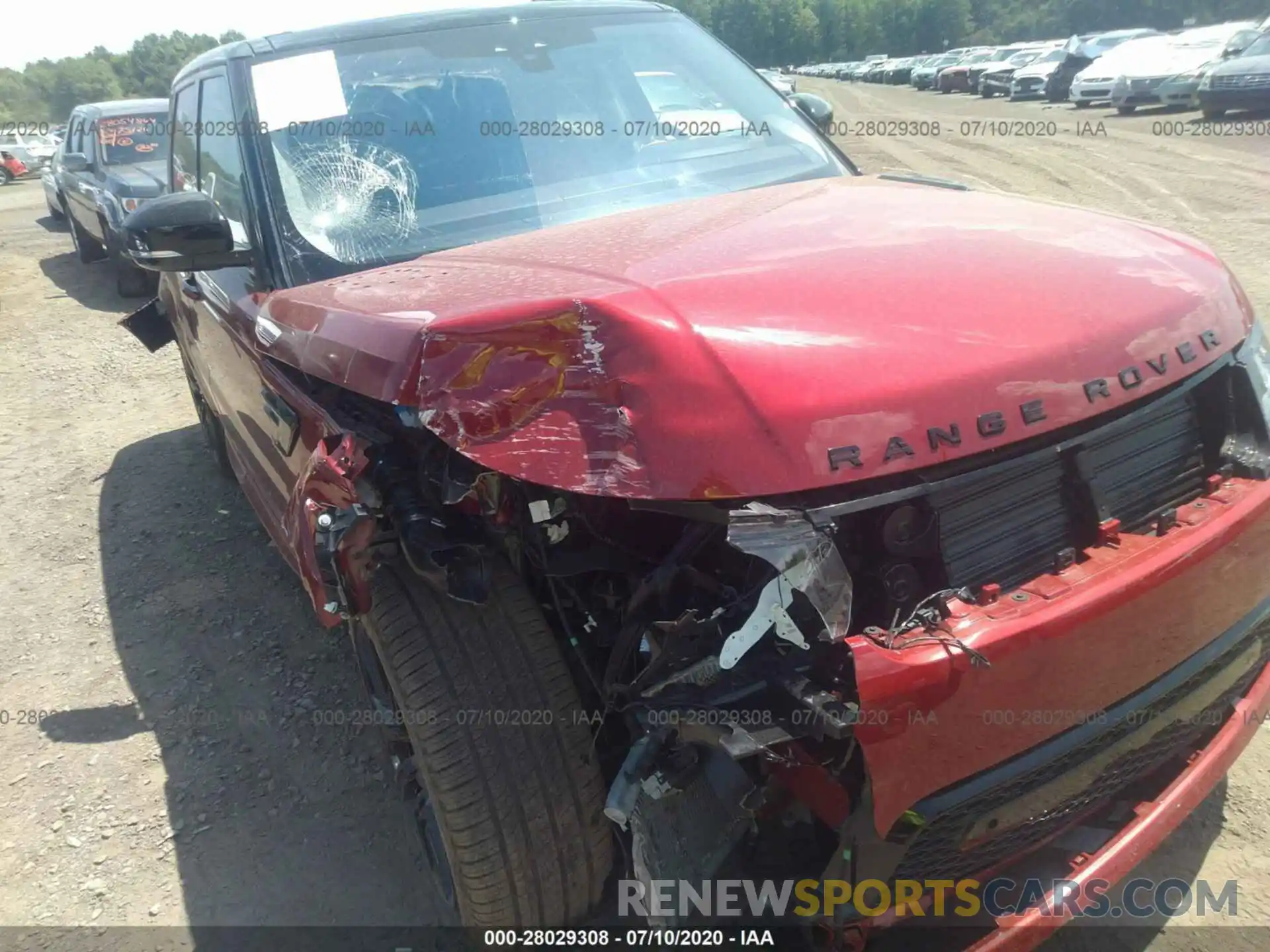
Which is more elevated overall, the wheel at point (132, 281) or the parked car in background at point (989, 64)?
the parked car in background at point (989, 64)

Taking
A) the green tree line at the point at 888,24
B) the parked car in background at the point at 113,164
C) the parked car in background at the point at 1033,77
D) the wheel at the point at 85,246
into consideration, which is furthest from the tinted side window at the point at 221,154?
the green tree line at the point at 888,24

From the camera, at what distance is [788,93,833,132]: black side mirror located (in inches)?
150

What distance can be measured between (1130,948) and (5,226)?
19.6 m

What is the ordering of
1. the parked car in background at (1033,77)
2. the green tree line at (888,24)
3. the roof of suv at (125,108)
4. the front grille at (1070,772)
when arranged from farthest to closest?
the green tree line at (888,24)
the parked car in background at (1033,77)
the roof of suv at (125,108)
the front grille at (1070,772)

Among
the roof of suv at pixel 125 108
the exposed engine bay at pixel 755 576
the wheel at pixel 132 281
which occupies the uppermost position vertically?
the roof of suv at pixel 125 108

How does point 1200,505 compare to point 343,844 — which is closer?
point 1200,505

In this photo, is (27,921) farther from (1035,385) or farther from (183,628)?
(1035,385)

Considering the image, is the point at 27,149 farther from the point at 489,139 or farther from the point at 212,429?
the point at 489,139

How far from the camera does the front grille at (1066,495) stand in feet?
5.42

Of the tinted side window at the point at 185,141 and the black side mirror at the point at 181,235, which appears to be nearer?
the black side mirror at the point at 181,235

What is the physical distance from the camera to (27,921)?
256cm

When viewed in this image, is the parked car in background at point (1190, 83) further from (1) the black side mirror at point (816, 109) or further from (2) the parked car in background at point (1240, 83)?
(1) the black side mirror at point (816, 109)

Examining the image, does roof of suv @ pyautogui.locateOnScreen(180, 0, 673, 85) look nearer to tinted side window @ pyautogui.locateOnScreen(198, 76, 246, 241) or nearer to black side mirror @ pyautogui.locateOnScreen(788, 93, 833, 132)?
Answer: tinted side window @ pyautogui.locateOnScreen(198, 76, 246, 241)

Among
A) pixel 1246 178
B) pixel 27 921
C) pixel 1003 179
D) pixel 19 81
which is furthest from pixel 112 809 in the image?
pixel 19 81
